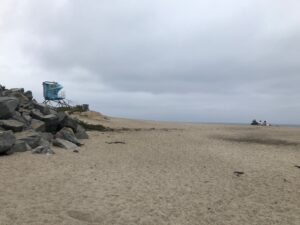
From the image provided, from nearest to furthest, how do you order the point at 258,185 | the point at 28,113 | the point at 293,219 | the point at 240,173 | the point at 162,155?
the point at 293,219
the point at 258,185
the point at 240,173
the point at 162,155
the point at 28,113

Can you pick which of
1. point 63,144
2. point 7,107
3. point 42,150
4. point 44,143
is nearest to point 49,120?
point 7,107

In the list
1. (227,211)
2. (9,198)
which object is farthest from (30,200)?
(227,211)

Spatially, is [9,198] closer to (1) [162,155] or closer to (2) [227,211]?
(2) [227,211]

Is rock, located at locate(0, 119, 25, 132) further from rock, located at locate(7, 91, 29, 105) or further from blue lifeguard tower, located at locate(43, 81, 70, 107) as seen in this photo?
blue lifeguard tower, located at locate(43, 81, 70, 107)

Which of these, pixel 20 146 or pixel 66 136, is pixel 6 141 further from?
pixel 66 136

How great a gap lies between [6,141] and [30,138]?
219cm

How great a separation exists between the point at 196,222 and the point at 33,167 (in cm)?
795

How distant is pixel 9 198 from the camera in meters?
12.0

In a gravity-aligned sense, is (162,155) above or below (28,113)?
below

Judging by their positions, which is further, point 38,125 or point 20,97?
point 20,97

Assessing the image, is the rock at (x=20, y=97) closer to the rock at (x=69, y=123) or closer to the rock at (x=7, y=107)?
the rock at (x=69, y=123)

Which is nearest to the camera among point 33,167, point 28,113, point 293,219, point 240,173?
point 293,219

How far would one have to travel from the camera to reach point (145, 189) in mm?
14016

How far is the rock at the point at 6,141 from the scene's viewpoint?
18.5m
